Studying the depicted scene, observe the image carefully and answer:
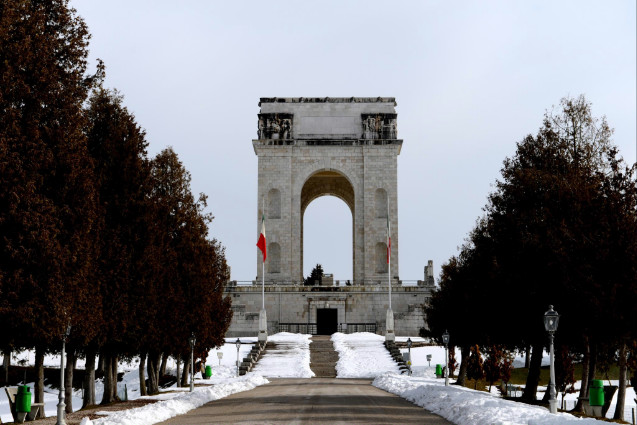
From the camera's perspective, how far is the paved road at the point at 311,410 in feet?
62.9

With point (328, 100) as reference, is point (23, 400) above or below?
below

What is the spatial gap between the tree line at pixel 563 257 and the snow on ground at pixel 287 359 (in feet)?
43.5

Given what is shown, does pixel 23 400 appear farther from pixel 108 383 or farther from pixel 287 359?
pixel 287 359

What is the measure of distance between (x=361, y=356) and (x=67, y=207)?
34814mm

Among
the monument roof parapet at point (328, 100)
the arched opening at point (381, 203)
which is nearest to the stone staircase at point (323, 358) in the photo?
the arched opening at point (381, 203)

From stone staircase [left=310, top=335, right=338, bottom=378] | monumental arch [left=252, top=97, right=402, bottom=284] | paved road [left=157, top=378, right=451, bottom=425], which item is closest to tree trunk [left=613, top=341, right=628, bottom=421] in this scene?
paved road [left=157, top=378, right=451, bottom=425]

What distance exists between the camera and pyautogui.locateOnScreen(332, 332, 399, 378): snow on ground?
161 ft

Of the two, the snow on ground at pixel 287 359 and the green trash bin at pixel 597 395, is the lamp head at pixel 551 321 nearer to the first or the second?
the green trash bin at pixel 597 395

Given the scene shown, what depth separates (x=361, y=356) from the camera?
5462cm

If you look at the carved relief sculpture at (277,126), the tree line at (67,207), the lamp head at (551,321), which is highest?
the carved relief sculpture at (277,126)

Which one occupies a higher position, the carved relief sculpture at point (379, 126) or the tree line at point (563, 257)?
the carved relief sculpture at point (379, 126)

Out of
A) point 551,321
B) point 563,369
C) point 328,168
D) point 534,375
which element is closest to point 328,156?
point 328,168

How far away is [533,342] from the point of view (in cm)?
3088

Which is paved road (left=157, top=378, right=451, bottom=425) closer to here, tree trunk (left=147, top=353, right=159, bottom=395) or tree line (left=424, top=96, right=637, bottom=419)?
tree line (left=424, top=96, right=637, bottom=419)
